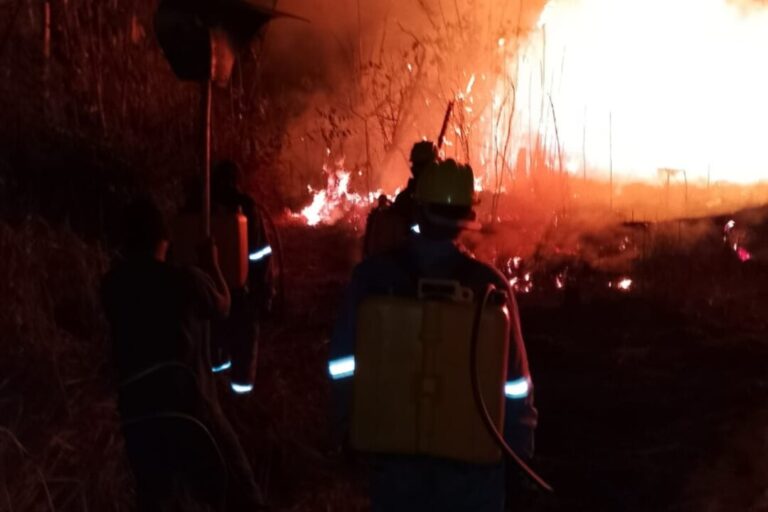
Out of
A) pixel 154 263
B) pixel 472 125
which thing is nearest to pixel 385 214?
pixel 154 263

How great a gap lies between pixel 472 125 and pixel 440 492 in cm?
1197

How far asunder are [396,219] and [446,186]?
292cm

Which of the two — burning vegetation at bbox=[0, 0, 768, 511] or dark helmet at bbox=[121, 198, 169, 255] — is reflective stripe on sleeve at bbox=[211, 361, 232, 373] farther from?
dark helmet at bbox=[121, 198, 169, 255]

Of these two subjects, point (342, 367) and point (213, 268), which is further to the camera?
point (213, 268)

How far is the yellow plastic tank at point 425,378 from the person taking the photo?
326 cm

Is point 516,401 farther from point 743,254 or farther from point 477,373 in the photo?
point 743,254

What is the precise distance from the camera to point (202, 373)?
464cm

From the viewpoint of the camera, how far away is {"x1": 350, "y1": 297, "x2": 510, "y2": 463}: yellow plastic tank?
3260 millimetres

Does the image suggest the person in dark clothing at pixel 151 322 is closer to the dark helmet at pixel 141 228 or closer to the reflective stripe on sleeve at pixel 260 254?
the dark helmet at pixel 141 228

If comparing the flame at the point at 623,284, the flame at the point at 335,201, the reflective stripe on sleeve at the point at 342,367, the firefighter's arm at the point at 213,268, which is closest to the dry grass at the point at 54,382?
the firefighter's arm at the point at 213,268

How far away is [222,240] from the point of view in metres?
6.03

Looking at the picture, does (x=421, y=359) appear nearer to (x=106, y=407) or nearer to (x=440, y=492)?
(x=440, y=492)

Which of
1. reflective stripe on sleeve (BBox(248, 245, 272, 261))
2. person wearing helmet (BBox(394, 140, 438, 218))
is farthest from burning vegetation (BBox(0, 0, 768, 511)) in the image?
person wearing helmet (BBox(394, 140, 438, 218))

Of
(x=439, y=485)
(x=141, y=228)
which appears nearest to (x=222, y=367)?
(x=141, y=228)
